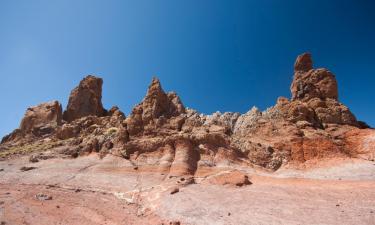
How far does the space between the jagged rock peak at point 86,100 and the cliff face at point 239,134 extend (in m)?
15.6

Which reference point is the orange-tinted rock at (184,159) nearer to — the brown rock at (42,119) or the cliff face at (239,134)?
the cliff face at (239,134)

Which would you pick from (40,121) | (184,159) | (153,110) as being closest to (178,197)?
(184,159)

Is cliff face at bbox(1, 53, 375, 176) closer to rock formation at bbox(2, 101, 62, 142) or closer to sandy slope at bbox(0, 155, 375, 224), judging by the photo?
sandy slope at bbox(0, 155, 375, 224)

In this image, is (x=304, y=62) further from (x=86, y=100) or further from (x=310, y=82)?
(x=86, y=100)

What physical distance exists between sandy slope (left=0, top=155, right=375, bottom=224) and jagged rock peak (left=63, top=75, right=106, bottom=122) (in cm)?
3161

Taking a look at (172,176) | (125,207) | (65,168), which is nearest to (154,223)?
(125,207)

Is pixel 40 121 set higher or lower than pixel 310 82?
lower

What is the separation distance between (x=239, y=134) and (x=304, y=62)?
63.1 ft

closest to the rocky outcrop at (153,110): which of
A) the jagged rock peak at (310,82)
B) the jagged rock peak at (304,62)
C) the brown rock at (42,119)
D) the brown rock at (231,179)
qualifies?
the brown rock at (231,179)

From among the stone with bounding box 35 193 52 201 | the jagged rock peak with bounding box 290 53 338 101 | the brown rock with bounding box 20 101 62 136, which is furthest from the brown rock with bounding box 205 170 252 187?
the brown rock with bounding box 20 101 62 136

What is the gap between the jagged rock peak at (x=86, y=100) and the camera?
66.3 metres

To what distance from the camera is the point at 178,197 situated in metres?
25.6

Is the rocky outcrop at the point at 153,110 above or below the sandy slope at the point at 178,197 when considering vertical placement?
above

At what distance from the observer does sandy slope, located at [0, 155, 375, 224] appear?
2012cm
